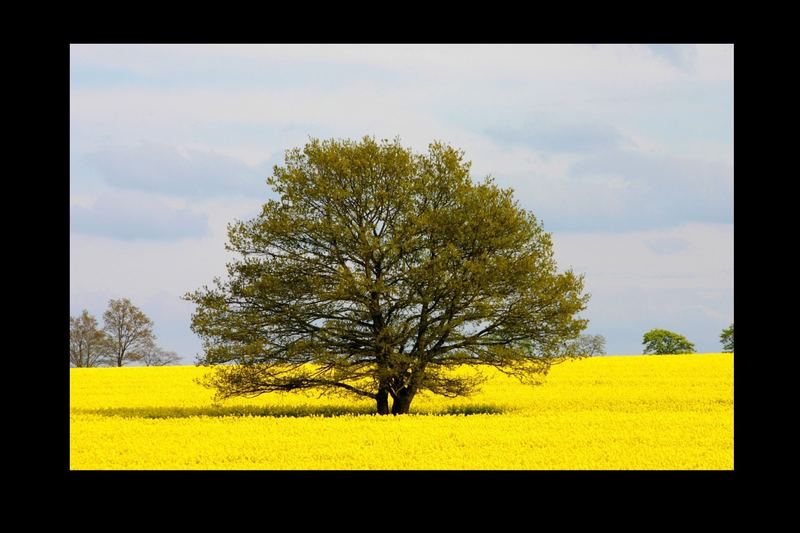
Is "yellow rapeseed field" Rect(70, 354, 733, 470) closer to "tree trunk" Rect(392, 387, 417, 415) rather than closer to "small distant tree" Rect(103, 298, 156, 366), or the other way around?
"tree trunk" Rect(392, 387, 417, 415)

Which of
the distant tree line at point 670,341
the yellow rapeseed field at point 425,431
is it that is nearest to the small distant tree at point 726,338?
the distant tree line at point 670,341

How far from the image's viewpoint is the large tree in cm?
2967

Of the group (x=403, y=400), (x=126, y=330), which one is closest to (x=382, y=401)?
(x=403, y=400)

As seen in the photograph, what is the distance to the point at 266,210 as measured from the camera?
30.0 m

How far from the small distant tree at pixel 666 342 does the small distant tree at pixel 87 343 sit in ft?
195

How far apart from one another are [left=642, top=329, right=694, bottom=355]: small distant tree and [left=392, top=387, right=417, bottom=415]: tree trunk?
73.8 m

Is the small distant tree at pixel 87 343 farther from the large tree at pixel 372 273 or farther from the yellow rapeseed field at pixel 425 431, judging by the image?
the large tree at pixel 372 273

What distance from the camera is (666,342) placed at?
328 feet

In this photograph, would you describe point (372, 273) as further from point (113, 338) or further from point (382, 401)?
point (113, 338)

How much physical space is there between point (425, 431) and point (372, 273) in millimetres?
7661

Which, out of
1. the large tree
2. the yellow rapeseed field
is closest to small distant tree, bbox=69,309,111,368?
the yellow rapeseed field
